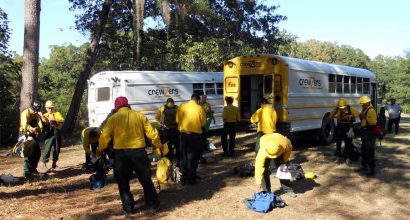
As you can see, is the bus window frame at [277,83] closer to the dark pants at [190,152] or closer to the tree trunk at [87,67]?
the dark pants at [190,152]

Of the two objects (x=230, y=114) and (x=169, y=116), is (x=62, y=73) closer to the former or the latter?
(x=230, y=114)

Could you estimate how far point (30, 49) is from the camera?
1281cm

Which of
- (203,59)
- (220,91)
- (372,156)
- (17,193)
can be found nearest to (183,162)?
(17,193)

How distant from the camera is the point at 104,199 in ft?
24.9

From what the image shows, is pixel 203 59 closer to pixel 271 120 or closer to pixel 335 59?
pixel 271 120

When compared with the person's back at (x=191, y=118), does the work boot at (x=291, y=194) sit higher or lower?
lower

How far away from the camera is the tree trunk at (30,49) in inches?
498

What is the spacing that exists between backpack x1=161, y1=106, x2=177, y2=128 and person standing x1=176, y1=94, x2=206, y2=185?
1466 millimetres

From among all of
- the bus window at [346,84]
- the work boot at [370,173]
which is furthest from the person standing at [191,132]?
the bus window at [346,84]

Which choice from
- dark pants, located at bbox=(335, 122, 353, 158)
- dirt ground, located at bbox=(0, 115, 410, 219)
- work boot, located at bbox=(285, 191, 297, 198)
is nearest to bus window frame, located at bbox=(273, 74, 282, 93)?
dark pants, located at bbox=(335, 122, 353, 158)

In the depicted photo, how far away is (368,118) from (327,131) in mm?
5781

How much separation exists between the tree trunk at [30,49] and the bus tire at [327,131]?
29.8 ft

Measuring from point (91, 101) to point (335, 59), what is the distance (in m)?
75.5

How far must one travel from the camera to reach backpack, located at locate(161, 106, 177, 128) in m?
9.95
